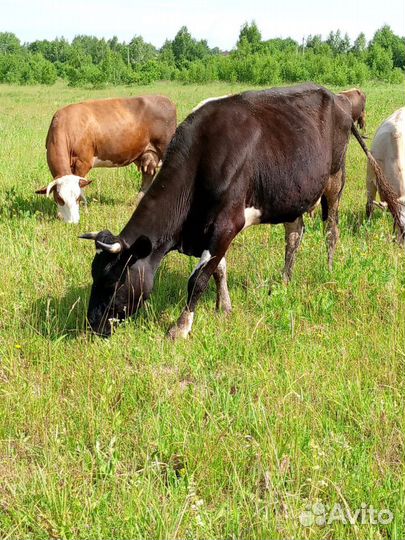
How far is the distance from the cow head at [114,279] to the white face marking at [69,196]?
3877 millimetres

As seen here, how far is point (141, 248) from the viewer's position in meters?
4.73

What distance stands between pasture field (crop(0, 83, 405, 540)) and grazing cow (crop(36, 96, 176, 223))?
2507 millimetres

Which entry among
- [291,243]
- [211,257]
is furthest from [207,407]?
[291,243]

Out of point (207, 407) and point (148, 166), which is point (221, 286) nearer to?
point (207, 407)

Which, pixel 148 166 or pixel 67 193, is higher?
pixel 148 166

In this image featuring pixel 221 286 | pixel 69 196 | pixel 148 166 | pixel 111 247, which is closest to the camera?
pixel 111 247

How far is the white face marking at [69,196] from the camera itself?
8.55m

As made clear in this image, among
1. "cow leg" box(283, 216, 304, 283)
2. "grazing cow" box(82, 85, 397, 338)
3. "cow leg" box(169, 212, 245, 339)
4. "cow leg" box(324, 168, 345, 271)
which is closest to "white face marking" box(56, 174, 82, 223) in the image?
"cow leg" box(283, 216, 304, 283)

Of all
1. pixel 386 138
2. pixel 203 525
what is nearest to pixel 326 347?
pixel 203 525

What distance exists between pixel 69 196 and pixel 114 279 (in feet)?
13.8

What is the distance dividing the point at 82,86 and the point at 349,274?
45.7 metres

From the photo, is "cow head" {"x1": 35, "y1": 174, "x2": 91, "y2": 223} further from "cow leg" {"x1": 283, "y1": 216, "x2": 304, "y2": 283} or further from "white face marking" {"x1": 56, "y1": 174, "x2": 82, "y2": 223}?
"cow leg" {"x1": 283, "y1": 216, "x2": 304, "y2": 283}

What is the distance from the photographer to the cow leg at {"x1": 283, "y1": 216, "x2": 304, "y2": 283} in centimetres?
626

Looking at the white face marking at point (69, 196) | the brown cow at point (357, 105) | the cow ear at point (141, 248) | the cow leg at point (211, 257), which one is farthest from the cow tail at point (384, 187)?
the brown cow at point (357, 105)
